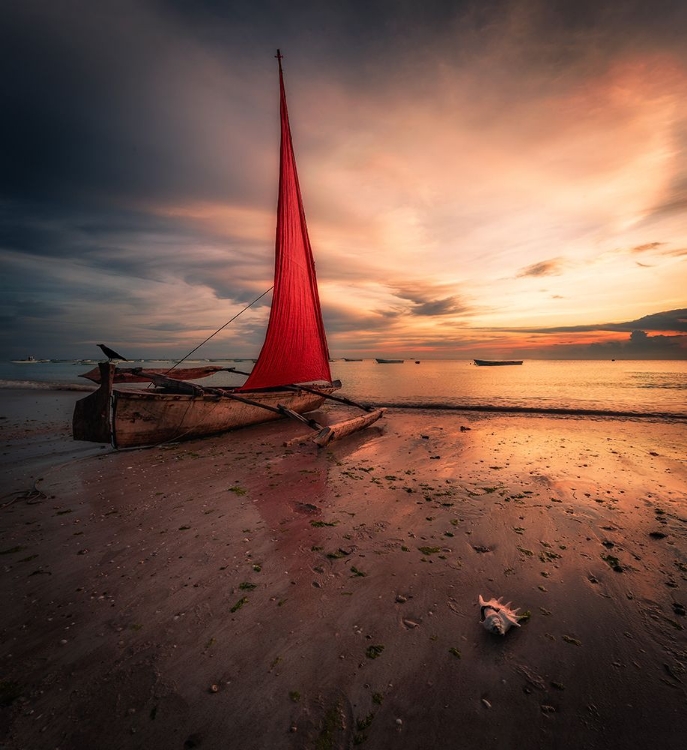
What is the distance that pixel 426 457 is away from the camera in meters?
9.99

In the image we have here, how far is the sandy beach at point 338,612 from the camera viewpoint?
8.12 feet

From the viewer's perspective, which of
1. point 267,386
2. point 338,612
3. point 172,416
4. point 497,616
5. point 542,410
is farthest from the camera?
point 542,410

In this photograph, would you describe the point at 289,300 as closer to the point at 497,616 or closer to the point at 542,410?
the point at 497,616

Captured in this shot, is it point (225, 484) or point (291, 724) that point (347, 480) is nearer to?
point (225, 484)

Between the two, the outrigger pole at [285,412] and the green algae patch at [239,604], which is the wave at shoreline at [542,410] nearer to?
the outrigger pole at [285,412]

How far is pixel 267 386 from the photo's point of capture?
14.3m

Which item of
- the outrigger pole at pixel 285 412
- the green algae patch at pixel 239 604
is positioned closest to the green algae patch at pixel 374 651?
the green algae patch at pixel 239 604

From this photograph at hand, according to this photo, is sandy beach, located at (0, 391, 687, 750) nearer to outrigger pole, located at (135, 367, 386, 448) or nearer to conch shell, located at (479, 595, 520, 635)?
conch shell, located at (479, 595, 520, 635)

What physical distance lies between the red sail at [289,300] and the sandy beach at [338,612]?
7.09 m

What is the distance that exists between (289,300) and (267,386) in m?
3.98

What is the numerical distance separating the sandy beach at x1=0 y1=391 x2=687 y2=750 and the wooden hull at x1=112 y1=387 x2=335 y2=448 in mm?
2350

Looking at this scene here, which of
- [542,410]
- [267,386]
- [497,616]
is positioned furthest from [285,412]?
[542,410]

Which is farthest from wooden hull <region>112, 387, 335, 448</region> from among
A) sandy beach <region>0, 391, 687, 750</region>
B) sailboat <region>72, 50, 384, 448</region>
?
sandy beach <region>0, 391, 687, 750</region>

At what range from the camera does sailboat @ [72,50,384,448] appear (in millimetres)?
9516
